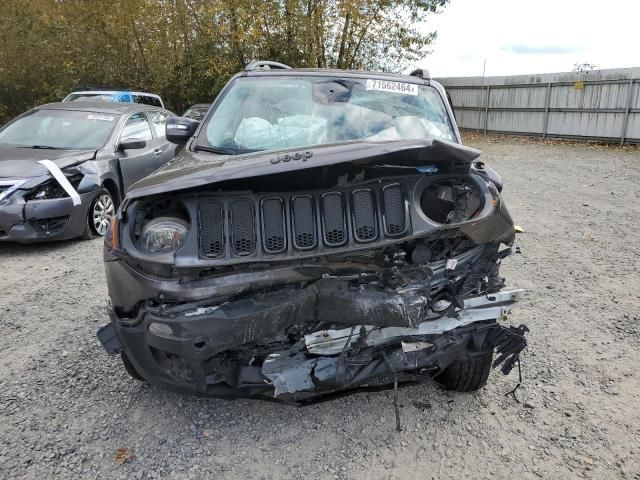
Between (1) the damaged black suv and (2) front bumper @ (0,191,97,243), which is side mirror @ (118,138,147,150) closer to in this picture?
(2) front bumper @ (0,191,97,243)

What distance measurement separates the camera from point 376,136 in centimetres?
357

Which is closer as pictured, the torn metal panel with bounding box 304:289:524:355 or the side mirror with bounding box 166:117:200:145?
the torn metal panel with bounding box 304:289:524:355

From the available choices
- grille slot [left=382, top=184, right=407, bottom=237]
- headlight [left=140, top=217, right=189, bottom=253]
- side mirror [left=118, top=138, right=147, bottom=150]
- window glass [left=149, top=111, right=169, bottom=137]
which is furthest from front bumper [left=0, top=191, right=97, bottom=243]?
grille slot [left=382, top=184, right=407, bottom=237]

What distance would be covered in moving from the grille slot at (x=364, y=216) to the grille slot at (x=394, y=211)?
61mm

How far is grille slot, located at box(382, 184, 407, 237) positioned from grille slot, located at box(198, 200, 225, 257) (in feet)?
2.60

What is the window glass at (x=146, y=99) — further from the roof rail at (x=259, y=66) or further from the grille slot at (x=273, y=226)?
the grille slot at (x=273, y=226)

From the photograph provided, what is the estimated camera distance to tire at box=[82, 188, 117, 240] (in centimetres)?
610

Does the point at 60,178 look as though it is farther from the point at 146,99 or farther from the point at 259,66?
the point at 146,99

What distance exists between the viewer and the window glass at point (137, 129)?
22.9 ft

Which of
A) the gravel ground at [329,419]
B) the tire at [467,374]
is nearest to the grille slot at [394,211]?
the tire at [467,374]

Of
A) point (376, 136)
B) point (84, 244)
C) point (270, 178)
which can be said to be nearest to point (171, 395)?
point (270, 178)

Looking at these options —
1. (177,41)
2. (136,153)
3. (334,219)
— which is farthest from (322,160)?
(177,41)

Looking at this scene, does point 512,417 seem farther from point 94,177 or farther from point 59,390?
point 94,177

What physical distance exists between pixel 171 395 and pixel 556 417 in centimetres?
225
